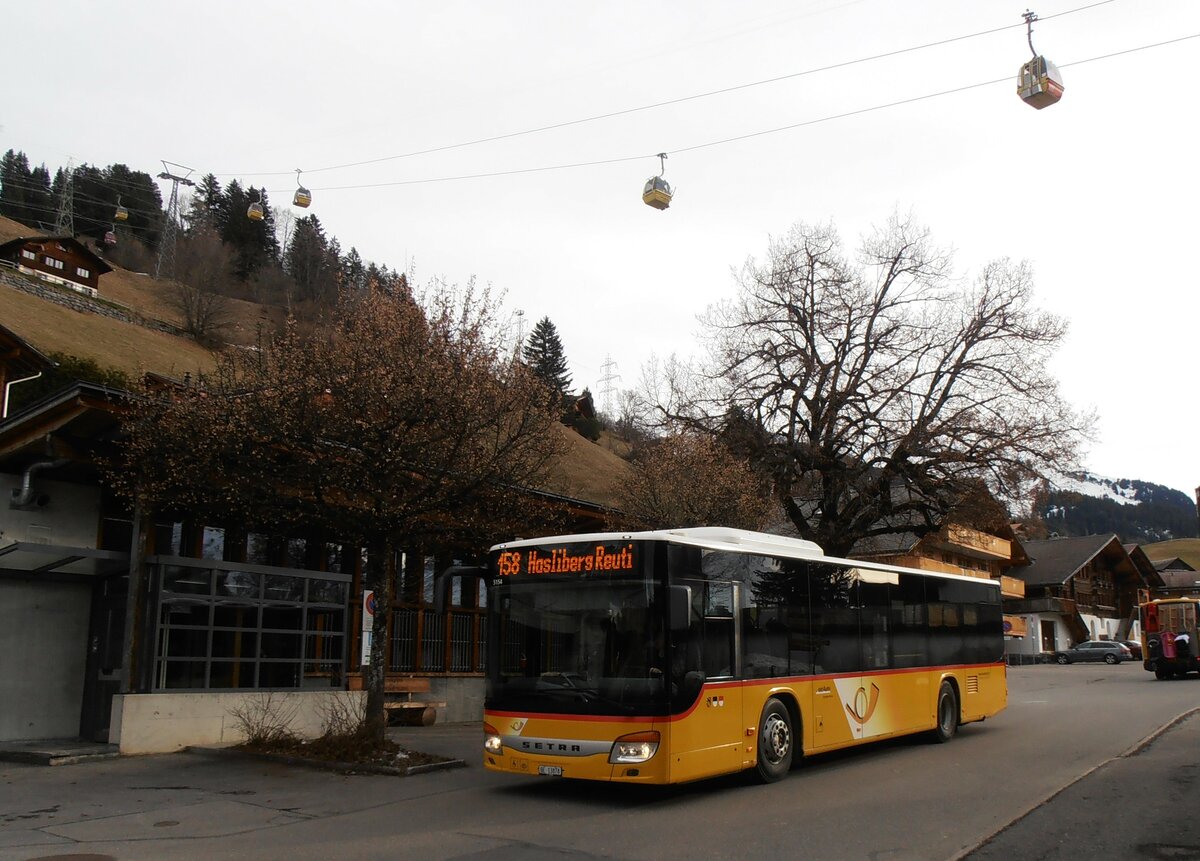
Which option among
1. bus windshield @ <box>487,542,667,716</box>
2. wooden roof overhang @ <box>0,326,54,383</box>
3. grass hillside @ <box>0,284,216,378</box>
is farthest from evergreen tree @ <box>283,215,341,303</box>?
bus windshield @ <box>487,542,667,716</box>

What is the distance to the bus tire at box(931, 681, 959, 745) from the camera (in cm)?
1602

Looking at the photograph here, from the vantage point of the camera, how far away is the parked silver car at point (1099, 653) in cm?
5978

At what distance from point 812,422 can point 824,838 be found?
24378 millimetres

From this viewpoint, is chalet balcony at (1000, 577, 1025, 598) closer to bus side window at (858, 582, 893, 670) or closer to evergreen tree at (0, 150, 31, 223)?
bus side window at (858, 582, 893, 670)

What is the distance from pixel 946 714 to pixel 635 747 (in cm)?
838

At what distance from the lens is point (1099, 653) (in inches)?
2377

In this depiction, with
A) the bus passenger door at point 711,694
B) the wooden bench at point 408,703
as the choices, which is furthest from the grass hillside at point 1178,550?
the bus passenger door at point 711,694

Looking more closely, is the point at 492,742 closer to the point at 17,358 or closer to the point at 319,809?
the point at 319,809

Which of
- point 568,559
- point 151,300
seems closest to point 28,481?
point 568,559

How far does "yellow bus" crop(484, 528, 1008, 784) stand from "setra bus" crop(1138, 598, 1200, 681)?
1041 inches

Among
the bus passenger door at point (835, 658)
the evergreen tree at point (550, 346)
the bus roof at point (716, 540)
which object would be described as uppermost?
the evergreen tree at point (550, 346)

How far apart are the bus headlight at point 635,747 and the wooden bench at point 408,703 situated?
9952 mm

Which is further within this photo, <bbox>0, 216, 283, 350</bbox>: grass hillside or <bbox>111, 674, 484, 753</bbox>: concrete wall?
<bbox>0, 216, 283, 350</bbox>: grass hillside

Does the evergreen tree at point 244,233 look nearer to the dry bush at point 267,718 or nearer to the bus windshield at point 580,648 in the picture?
the dry bush at point 267,718
